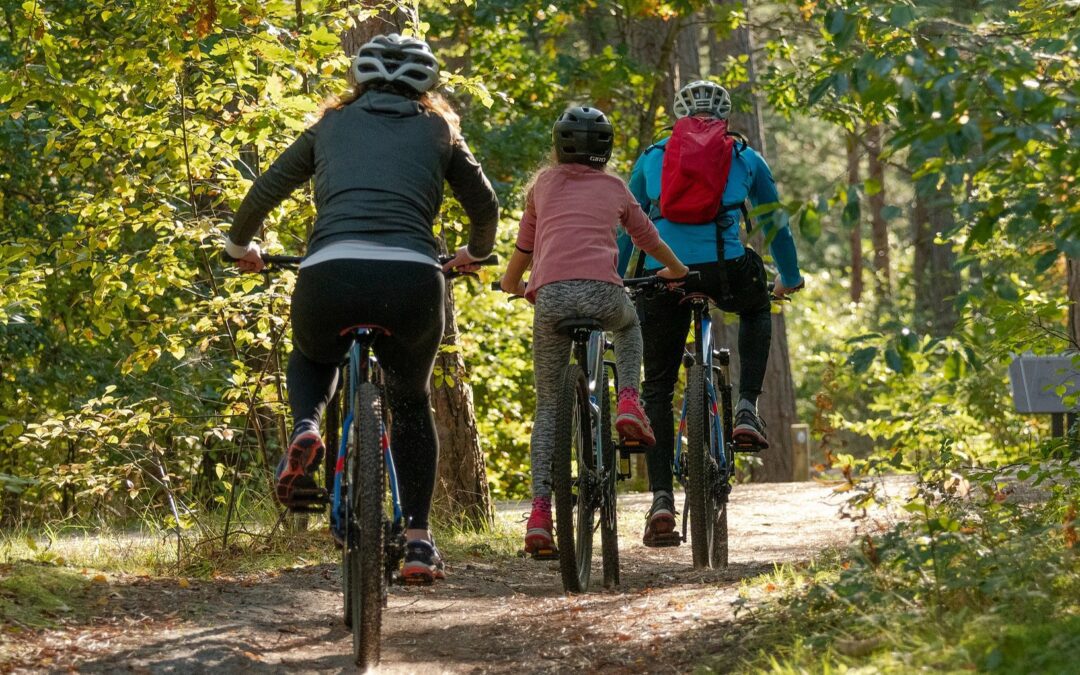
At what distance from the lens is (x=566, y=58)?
1641cm

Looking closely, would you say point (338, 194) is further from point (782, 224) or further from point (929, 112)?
point (929, 112)

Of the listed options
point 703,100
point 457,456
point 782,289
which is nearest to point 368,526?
point 703,100

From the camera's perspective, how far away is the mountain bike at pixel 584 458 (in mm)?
5750

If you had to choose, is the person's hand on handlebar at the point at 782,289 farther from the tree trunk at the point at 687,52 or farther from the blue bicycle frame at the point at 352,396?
the tree trunk at the point at 687,52

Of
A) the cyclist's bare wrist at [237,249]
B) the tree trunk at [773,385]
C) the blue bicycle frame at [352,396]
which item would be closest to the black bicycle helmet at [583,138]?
the cyclist's bare wrist at [237,249]

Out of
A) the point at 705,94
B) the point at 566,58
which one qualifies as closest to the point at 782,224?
the point at 705,94

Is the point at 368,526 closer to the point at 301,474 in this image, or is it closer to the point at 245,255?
the point at 301,474

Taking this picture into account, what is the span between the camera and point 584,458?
19.8 ft

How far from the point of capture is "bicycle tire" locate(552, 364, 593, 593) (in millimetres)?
5719

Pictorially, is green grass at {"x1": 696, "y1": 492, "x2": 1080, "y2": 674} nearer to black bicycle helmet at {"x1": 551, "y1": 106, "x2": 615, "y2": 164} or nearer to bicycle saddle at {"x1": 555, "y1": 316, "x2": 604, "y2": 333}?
bicycle saddle at {"x1": 555, "y1": 316, "x2": 604, "y2": 333}

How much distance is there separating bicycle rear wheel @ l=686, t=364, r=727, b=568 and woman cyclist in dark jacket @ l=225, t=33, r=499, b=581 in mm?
1897

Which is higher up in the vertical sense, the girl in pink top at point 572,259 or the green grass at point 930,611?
the girl in pink top at point 572,259

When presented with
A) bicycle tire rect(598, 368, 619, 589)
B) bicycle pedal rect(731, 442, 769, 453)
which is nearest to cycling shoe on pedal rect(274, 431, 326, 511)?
bicycle tire rect(598, 368, 619, 589)

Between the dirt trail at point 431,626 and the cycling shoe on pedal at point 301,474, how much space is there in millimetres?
611
